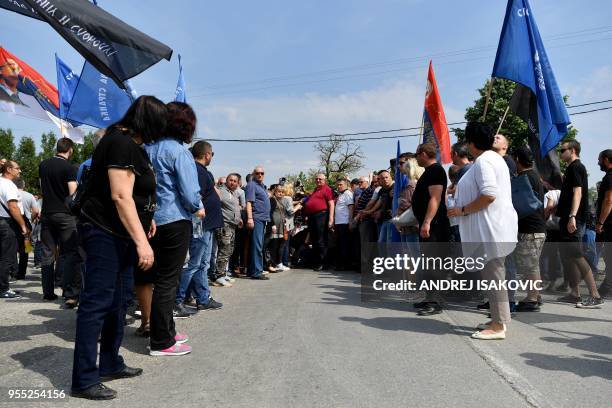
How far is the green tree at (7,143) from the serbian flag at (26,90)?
50894 mm

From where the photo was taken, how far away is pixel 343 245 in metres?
10.6

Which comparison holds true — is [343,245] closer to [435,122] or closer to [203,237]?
[435,122]

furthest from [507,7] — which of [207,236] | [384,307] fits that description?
[207,236]

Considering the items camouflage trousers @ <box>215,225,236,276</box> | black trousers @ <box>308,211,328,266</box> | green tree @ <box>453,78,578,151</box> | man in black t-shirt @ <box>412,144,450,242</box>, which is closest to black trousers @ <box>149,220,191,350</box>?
man in black t-shirt @ <box>412,144,450,242</box>

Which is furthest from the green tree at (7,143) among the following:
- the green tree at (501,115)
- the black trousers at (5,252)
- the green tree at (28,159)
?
the black trousers at (5,252)

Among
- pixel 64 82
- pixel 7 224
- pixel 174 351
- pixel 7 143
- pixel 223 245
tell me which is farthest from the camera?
pixel 7 143

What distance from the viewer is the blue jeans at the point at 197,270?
520 centimetres

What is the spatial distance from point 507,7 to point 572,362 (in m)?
5.75

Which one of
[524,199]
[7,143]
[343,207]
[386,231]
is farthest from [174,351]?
[7,143]

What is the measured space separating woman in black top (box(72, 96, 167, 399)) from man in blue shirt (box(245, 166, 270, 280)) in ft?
18.7

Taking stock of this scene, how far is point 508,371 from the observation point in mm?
3324

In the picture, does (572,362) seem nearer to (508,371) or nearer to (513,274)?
(508,371)

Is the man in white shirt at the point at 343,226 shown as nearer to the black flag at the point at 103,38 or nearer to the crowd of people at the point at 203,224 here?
the crowd of people at the point at 203,224

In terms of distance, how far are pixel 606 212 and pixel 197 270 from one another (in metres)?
5.28
